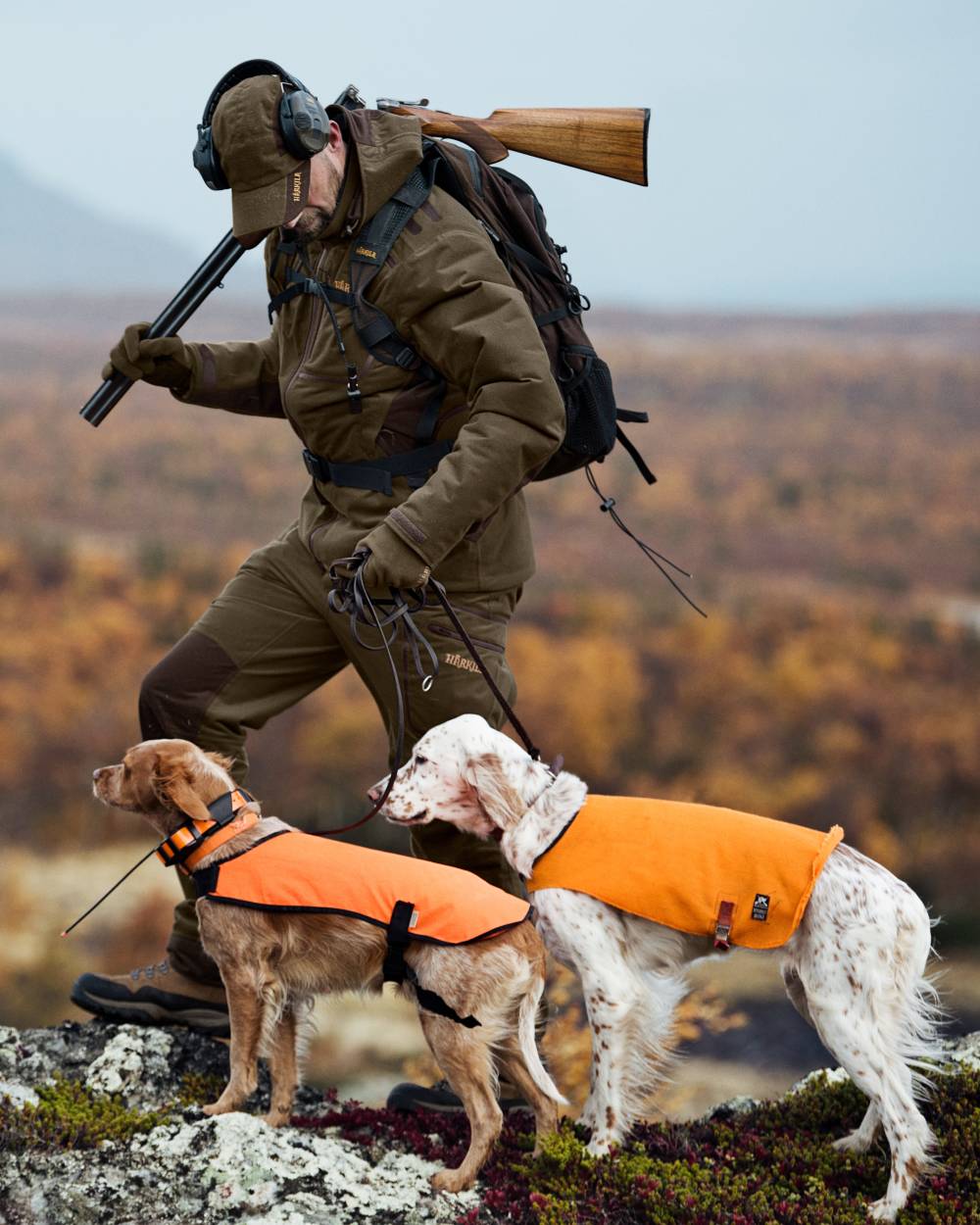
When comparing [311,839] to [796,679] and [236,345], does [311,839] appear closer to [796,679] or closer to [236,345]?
[236,345]

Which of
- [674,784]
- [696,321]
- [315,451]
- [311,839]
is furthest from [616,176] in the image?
[696,321]

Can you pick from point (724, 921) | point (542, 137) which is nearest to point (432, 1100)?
point (724, 921)

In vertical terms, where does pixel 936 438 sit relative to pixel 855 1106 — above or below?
below

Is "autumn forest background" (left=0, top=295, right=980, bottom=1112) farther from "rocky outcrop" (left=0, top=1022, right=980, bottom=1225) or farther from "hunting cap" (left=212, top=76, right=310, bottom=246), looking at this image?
"hunting cap" (left=212, top=76, right=310, bottom=246)

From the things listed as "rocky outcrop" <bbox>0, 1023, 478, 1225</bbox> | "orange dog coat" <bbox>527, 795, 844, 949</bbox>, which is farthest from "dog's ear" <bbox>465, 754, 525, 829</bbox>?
"rocky outcrop" <bbox>0, 1023, 478, 1225</bbox>

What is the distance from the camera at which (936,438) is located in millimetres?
40188

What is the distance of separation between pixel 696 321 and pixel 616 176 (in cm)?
6603

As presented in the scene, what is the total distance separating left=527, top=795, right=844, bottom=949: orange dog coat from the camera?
195 inches

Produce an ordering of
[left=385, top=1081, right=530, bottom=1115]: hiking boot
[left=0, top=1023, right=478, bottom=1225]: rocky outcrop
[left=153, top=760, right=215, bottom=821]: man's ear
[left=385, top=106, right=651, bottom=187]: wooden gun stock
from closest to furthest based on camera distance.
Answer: [left=0, top=1023, right=478, bottom=1225]: rocky outcrop < [left=153, top=760, right=215, bottom=821]: man's ear < [left=385, top=1081, right=530, bottom=1115]: hiking boot < [left=385, top=106, right=651, bottom=187]: wooden gun stock

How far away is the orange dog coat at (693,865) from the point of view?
4.96 metres

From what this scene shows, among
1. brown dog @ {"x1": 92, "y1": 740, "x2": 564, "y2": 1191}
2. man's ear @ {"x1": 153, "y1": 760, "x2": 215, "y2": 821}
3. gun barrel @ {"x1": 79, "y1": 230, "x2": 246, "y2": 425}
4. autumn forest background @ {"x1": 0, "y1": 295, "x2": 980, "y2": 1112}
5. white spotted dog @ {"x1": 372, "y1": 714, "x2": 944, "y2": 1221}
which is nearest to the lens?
white spotted dog @ {"x1": 372, "y1": 714, "x2": 944, "y2": 1221}

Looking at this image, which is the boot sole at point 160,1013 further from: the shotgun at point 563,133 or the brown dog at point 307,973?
the shotgun at point 563,133

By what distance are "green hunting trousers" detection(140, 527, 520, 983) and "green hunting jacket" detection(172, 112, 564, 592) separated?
0.17 metres

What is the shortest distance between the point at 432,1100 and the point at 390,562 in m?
2.45
